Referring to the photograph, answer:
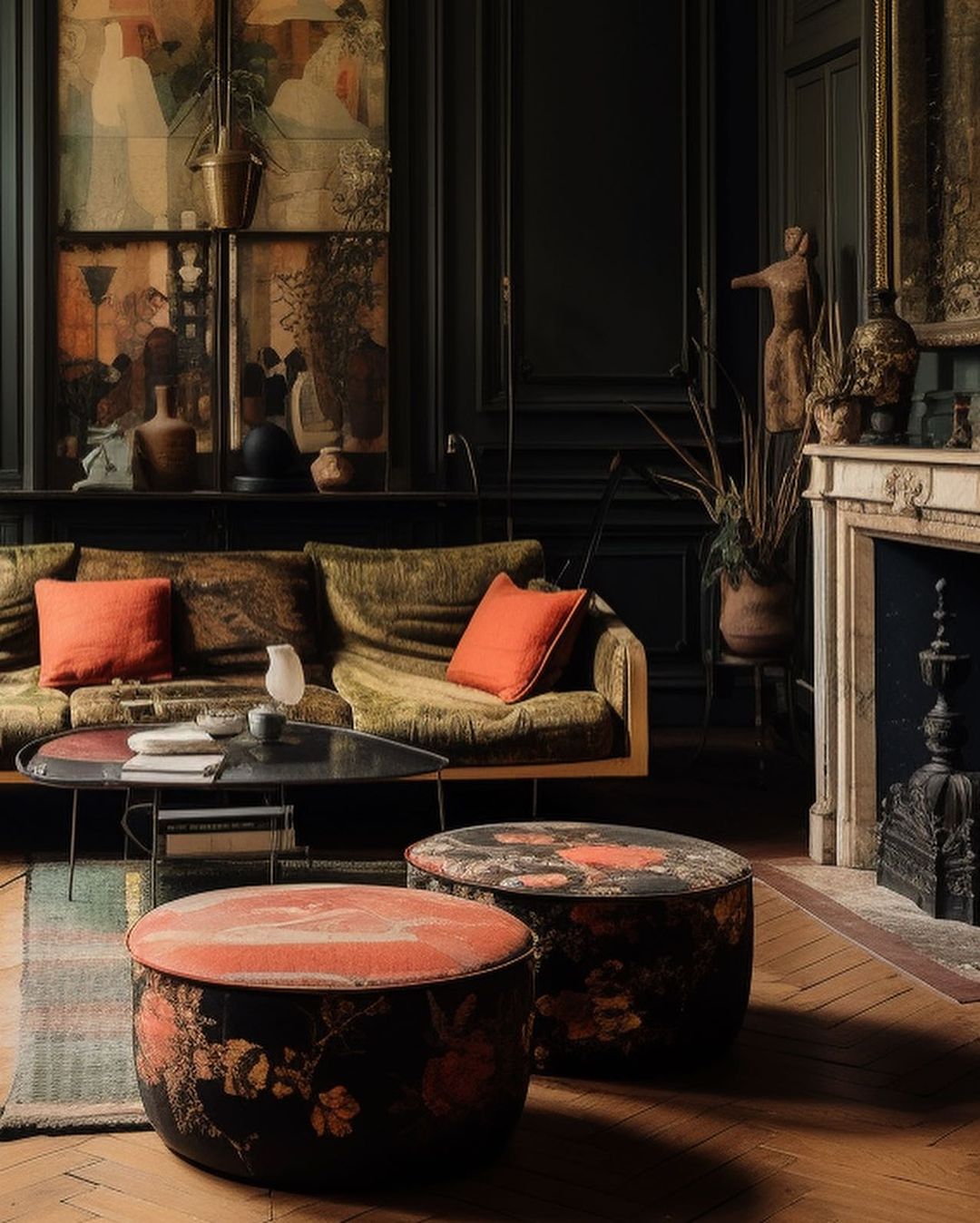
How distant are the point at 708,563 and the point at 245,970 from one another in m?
3.76

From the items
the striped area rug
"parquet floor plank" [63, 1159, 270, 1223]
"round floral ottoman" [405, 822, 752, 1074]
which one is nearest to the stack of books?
the striped area rug

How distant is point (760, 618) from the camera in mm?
6094

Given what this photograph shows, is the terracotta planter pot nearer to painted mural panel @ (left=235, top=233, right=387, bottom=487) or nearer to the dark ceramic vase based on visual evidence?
the dark ceramic vase

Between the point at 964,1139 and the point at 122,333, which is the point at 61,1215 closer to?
the point at 964,1139

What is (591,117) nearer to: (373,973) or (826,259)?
(826,259)

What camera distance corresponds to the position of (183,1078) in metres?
2.82

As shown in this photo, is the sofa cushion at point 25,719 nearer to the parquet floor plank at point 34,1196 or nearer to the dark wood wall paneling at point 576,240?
the dark wood wall paneling at point 576,240

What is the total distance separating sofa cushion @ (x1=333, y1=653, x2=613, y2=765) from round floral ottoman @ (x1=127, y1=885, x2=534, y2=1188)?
2100mm

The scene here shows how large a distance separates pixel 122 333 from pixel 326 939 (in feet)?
13.9

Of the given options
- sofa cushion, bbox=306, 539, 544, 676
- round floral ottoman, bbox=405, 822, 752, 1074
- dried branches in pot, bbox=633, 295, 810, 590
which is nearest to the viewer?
round floral ottoman, bbox=405, 822, 752, 1074

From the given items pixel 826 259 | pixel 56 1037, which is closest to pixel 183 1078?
pixel 56 1037

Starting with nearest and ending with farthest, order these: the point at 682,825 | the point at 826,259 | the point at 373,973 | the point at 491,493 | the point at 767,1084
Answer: the point at 373,973 → the point at 767,1084 → the point at 682,825 → the point at 826,259 → the point at 491,493

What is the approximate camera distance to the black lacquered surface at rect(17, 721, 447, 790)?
4.14 metres

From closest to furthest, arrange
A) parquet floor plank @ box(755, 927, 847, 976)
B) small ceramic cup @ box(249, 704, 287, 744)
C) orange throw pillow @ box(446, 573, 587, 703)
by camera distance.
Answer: parquet floor plank @ box(755, 927, 847, 976) < small ceramic cup @ box(249, 704, 287, 744) < orange throw pillow @ box(446, 573, 587, 703)
